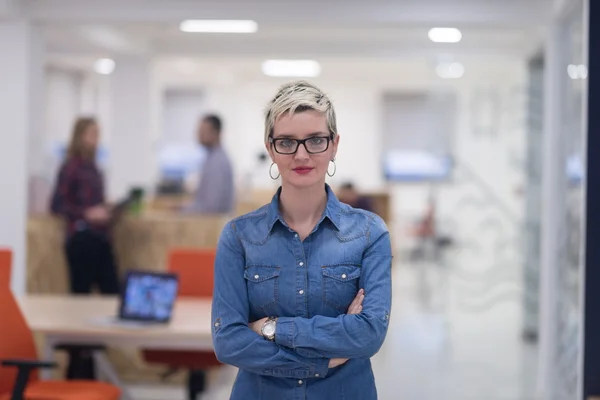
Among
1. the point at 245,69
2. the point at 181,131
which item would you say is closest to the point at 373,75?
the point at 245,69

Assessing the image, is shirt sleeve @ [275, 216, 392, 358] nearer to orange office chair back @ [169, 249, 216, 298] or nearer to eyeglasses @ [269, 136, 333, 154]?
eyeglasses @ [269, 136, 333, 154]

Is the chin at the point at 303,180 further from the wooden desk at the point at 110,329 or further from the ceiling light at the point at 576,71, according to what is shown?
the ceiling light at the point at 576,71

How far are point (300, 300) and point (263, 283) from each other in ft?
0.32

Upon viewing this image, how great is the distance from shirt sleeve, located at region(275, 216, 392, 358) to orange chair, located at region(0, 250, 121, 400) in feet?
6.60

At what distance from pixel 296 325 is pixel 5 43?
5099 millimetres

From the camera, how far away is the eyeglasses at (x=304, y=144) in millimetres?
2078

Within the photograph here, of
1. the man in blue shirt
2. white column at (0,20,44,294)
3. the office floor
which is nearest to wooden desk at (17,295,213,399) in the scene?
the office floor

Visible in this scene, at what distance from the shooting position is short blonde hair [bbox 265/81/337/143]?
6.75 feet

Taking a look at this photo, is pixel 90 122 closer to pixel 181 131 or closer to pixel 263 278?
pixel 263 278

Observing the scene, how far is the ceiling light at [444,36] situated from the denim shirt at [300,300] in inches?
261

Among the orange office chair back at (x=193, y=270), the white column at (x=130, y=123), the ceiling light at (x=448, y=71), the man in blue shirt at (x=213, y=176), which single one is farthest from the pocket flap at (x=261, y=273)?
the white column at (x=130, y=123)

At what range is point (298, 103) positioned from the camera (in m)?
2.05

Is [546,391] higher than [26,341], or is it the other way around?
[26,341]

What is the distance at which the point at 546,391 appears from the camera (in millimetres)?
5805
